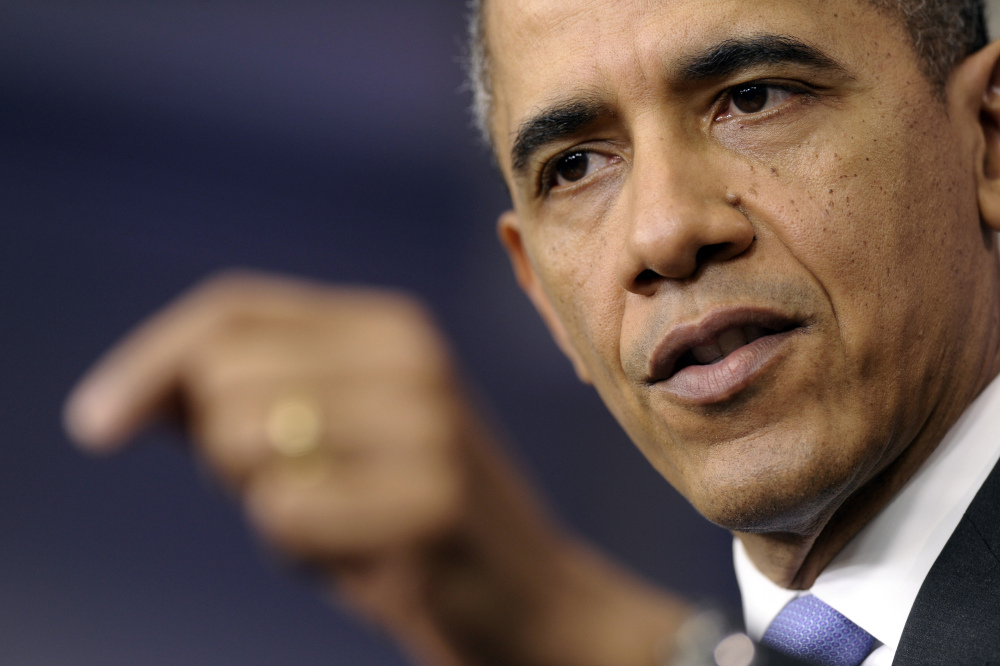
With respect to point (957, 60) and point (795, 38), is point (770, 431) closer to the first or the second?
point (795, 38)

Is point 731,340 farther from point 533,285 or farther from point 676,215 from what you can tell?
point 533,285

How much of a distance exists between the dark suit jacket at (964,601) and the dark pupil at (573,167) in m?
0.75

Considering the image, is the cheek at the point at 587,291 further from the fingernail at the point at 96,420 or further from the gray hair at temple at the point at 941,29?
the fingernail at the point at 96,420

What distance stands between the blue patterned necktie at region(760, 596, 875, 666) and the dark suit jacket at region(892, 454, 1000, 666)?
11 cm

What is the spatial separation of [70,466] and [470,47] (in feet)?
8.77

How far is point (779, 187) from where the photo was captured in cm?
118

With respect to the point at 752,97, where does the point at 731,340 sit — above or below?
below

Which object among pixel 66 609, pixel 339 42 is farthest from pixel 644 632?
pixel 339 42

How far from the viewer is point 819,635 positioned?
4.14 ft

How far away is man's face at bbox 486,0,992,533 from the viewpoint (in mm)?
1151

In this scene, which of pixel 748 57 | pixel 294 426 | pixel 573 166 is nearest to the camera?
pixel 294 426

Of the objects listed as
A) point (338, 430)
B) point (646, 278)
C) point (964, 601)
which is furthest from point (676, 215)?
point (964, 601)

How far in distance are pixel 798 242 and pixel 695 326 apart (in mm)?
176

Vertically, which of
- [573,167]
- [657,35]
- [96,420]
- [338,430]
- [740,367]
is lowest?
[740,367]
